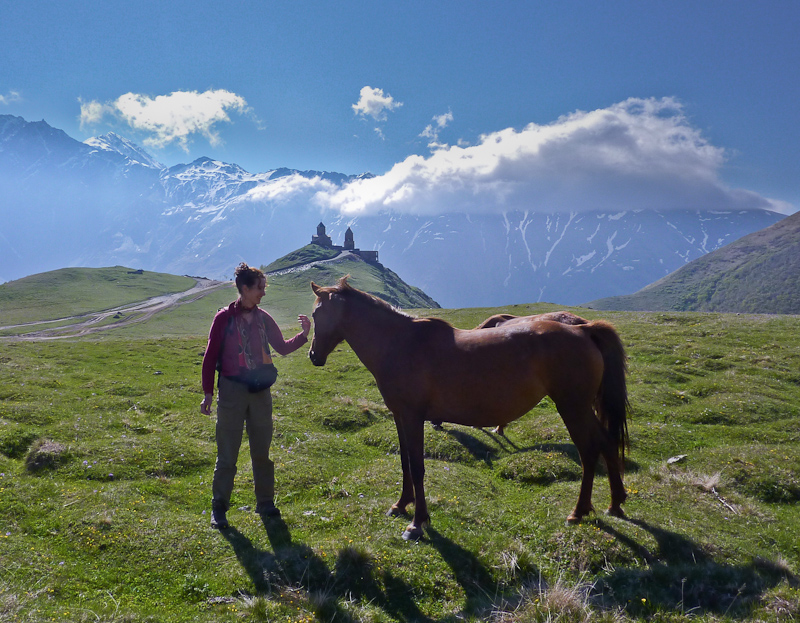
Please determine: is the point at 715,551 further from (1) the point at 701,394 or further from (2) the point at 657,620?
(1) the point at 701,394

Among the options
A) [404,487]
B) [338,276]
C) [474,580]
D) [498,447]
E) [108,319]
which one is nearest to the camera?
[474,580]

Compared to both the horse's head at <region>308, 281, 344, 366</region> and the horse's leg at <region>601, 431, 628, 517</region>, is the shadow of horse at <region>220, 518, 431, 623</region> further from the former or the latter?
the horse's leg at <region>601, 431, 628, 517</region>

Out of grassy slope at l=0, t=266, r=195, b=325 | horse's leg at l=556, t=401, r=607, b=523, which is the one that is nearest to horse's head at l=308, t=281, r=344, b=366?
horse's leg at l=556, t=401, r=607, b=523

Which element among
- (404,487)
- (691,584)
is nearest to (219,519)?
(404,487)

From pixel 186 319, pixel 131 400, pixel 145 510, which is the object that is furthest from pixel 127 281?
pixel 145 510

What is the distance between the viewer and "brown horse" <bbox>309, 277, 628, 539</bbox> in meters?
6.96

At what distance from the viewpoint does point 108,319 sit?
93.1 m

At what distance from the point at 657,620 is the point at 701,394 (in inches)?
529

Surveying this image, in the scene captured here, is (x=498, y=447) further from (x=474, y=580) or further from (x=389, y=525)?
(x=474, y=580)

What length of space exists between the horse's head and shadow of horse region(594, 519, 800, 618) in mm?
5527

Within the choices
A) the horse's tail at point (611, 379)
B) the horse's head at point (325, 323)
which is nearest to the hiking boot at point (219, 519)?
the horse's head at point (325, 323)

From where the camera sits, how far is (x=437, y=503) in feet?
25.8

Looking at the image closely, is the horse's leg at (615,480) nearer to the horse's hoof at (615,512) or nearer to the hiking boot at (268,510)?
the horse's hoof at (615,512)

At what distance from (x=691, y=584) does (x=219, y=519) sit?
23.2ft
